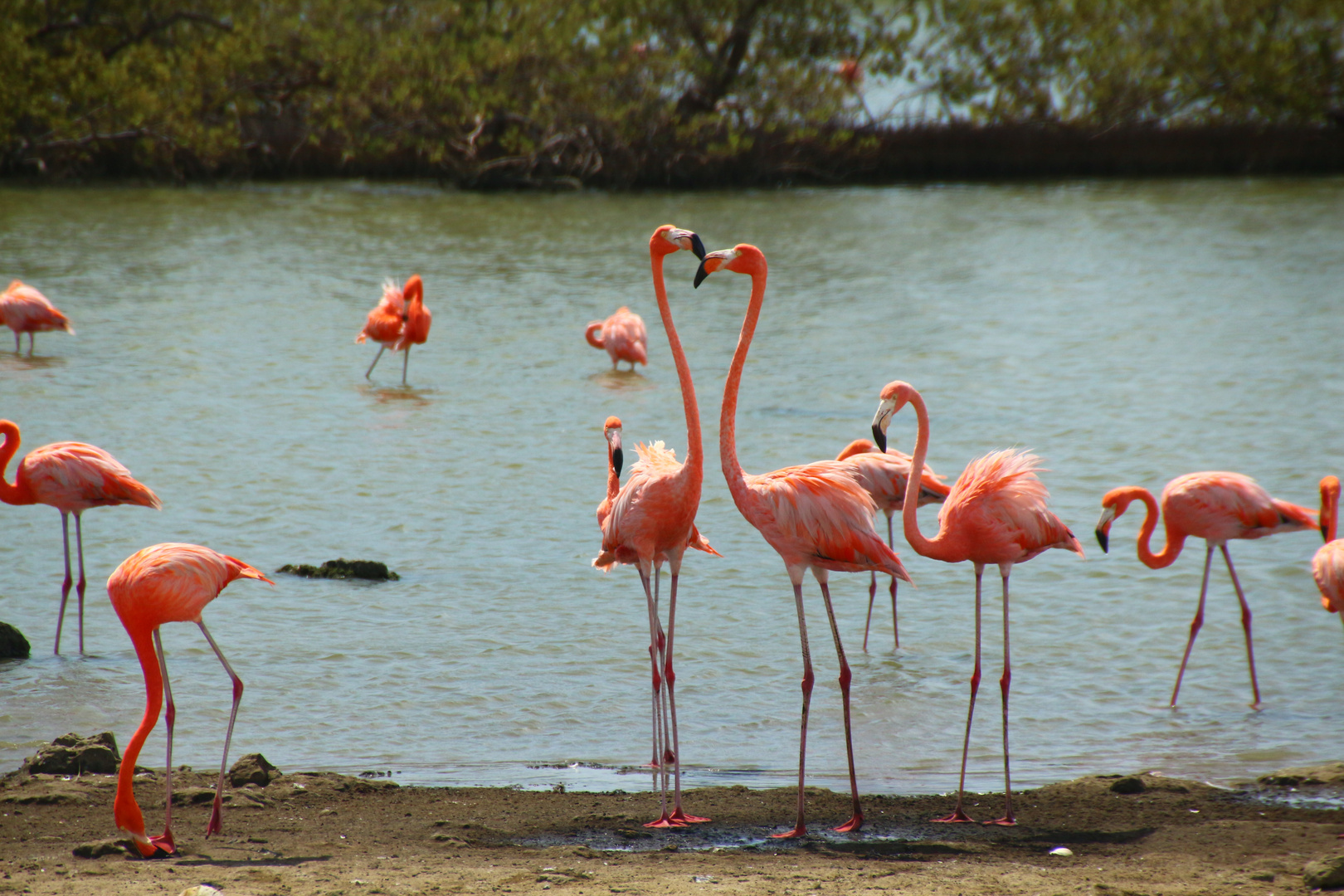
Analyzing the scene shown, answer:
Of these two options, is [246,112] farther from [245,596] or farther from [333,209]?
[245,596]

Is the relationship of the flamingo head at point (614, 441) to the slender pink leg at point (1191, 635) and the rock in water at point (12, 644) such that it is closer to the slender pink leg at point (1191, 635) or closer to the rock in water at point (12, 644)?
the slender pink leg at point (1191, 635)

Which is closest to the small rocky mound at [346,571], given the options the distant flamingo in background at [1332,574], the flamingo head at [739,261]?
the flamingo head at [739,261]

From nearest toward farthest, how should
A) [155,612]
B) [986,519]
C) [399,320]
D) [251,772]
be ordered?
[155,612] → [251,772] → [986,519] → [399,320]

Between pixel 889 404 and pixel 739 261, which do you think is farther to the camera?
pixel 889 404

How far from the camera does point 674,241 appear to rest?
13.8ft

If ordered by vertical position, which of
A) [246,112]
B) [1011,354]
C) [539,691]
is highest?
[246,112]

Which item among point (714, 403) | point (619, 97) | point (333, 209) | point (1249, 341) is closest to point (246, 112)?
point (333, 209)

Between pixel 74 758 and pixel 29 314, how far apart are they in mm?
8267

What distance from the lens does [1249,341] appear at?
12.7 metres

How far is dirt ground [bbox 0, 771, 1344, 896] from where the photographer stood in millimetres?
3482

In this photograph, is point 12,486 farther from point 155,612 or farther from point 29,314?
point 29,314

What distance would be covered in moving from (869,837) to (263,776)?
1.95m

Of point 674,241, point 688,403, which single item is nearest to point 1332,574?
point 688,403

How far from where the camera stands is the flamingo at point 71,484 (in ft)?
18.5
